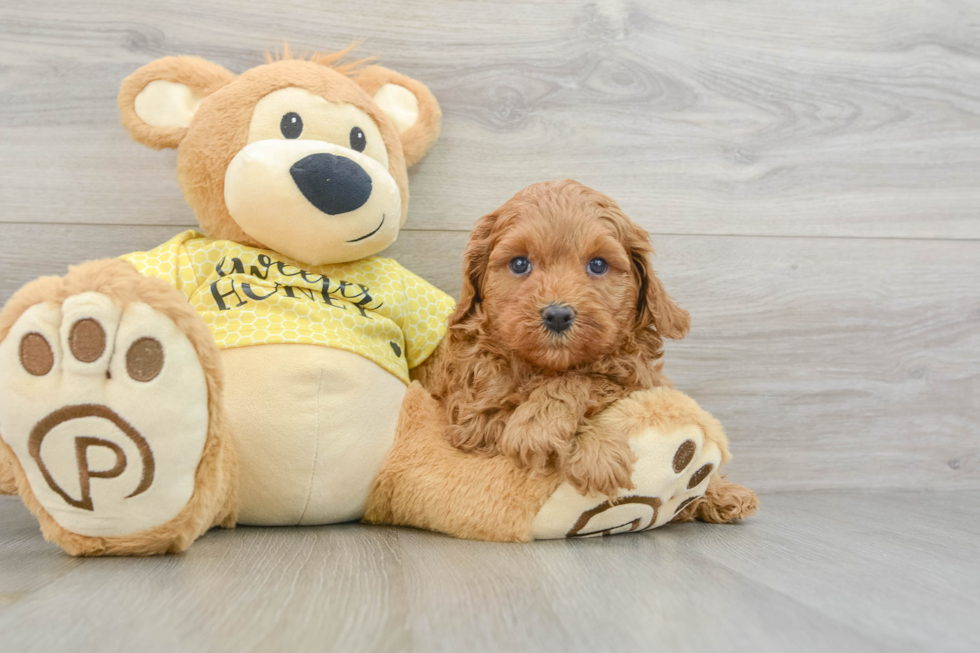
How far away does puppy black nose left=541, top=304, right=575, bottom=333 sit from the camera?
81 cm

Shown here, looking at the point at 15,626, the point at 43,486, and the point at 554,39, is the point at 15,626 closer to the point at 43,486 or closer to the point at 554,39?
the point at 43,486

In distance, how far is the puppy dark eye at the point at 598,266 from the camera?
0.87 meters

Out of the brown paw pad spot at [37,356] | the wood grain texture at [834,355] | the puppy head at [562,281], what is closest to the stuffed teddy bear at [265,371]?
the brown paw pad spot at [37,356]

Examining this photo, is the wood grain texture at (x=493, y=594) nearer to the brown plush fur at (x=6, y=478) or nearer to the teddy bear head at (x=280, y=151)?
the brown plush fur at (x=6, y=478)

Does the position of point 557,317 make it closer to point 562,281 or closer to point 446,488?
point 562,281

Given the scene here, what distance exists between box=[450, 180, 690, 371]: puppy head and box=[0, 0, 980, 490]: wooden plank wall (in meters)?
0.32

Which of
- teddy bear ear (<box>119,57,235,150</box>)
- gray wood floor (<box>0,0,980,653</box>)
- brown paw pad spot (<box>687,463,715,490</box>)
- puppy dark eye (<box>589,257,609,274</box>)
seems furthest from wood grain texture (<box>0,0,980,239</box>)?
brown paw pad spot (<box>687,463,715,490</box>)

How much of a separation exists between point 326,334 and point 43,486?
34 cm

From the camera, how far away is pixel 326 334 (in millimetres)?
910

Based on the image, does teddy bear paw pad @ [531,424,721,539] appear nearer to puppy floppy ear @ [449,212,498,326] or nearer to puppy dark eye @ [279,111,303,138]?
puppy floppy ear @ [449,212,498,326]

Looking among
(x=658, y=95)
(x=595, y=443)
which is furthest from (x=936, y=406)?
(x=595, y=443)

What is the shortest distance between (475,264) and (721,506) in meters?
0.49

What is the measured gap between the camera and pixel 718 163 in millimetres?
1289

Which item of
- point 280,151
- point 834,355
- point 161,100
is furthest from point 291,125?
point 834,355
